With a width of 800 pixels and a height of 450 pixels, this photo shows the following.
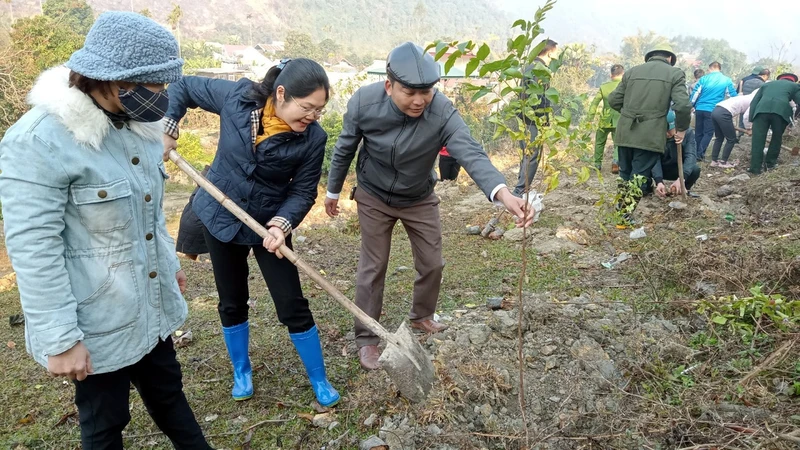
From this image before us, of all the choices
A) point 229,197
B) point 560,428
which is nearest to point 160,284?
point 229,197

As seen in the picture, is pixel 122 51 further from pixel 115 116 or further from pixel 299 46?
pixel 299 46

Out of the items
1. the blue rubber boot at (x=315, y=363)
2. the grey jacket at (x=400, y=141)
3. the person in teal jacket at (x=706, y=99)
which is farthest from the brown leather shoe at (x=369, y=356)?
the person in teal jacket at (x=706, y=99)

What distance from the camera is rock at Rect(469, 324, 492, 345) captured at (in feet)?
9.70

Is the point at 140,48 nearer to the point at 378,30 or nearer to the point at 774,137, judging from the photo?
the point at 774,137

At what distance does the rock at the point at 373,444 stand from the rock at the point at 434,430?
20 cm

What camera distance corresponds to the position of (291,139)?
90.9 inches

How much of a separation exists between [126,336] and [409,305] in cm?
249

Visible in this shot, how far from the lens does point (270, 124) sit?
90.7 inches

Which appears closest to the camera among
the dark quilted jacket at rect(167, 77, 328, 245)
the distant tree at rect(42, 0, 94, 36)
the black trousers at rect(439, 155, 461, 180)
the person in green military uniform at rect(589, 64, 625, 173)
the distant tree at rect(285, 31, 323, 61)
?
the dark quilted jacket at rect(167, 77, 328, 245)

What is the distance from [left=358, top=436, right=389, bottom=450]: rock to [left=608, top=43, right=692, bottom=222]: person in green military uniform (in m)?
4.13

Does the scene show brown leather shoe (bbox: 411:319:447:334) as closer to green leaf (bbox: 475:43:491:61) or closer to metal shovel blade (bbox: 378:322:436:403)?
metal shovel blade (bbox: 378:322:436:403)

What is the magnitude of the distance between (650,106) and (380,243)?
3.62 metres

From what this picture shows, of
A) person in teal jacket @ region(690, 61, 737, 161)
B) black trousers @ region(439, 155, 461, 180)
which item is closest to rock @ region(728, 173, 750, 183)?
person in teal jacket @ region(690, 61, 737, 161)

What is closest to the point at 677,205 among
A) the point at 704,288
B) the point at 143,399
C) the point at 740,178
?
the point at 704,288
